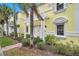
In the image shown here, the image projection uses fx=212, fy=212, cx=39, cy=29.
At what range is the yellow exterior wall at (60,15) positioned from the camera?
108 inches

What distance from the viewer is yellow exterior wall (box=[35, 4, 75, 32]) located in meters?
2.74

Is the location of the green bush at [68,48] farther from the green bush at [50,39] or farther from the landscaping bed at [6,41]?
A: the landscaping bed at [6,41]

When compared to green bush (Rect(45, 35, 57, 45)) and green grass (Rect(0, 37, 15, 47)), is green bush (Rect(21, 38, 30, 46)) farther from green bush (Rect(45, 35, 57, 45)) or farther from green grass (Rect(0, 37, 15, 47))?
green bush (Rect(45, 35, 57, 45))

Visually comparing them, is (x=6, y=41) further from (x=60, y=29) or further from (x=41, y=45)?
(x=60, y=29)

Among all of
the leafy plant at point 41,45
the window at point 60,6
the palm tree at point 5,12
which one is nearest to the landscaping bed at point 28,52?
the leafy plant at point 41,45

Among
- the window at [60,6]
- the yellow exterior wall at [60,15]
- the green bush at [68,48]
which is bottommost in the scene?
the green bush at [68,48]

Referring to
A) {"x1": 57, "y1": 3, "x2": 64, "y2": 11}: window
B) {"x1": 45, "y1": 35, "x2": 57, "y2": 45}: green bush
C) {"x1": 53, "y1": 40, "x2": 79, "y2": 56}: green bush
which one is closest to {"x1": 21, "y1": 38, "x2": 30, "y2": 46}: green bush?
{"x1": 45, "y1": 35, "x2": 57, "y2": 45}: green bush

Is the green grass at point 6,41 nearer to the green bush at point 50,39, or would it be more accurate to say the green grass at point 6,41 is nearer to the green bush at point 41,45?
the green bush at point 41,45

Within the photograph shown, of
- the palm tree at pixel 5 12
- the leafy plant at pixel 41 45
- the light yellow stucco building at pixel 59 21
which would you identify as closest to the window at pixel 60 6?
the light yellow stucco building at pixel 59 21

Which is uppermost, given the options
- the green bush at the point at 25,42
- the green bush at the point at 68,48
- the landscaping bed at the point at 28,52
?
the green bush at the point at 25,42

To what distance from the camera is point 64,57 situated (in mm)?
2762

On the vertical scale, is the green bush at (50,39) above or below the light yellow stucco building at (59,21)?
below

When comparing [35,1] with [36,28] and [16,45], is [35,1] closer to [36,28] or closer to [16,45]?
[36,28]

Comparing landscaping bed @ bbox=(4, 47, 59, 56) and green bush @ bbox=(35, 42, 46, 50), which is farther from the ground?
green bush @ bbox=(35, 42, 46, 50)
